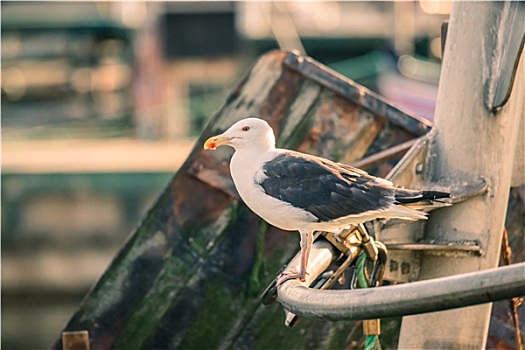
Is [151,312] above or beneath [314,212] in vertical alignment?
beneath

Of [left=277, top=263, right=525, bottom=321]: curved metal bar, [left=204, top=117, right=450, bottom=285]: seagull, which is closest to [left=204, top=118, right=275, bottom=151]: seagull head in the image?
[left=204, top=117, right=450, bottom=285]: seagull

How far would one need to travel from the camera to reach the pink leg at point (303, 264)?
11.1ft

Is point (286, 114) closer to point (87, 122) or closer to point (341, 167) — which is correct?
point (341, 167)

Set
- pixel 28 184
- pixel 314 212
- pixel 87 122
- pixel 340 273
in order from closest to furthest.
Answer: pixel 340 273 < pixel 314 212 < pixel 28 184 < pixel 87 122

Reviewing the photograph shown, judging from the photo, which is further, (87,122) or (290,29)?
(290,29)

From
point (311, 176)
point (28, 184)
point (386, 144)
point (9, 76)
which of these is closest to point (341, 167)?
point (311, 176)

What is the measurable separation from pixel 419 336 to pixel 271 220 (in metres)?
0.54

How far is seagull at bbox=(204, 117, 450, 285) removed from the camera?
11.9 ft

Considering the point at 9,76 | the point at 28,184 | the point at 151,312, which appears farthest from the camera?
the point at 9,76

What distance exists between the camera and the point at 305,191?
3.89 meters

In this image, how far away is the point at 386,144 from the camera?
16.1 feet

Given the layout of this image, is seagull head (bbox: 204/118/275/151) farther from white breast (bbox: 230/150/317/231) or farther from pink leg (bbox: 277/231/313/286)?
pink leg (bbox: 277/231/313/286)

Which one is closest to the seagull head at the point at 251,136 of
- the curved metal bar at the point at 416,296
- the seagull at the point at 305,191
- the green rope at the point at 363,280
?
the seagull at the point at 305,191

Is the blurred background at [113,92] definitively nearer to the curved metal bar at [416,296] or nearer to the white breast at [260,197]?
the white breast at [260,197]
